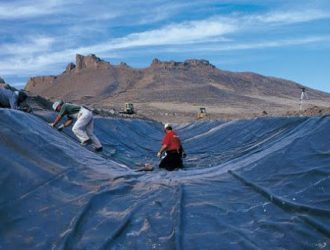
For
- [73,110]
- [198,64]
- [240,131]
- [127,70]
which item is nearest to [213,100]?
[127,70]

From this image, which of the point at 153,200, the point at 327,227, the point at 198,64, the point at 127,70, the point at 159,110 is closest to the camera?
the point at 327,227

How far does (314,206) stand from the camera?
14.1ft

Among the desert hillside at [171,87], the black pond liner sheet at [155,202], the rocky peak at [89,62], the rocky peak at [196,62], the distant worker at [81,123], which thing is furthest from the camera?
the rocky peak at [196,62]

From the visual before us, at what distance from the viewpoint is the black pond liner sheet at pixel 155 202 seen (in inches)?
151

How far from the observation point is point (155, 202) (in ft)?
15.4

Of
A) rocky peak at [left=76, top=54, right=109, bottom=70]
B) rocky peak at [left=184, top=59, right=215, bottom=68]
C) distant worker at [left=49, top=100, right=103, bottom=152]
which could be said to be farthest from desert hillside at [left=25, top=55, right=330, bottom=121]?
distant worker at [left=49, top=100, right=103, bottom=152]

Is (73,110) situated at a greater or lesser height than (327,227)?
greater

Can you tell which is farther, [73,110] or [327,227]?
[73,110]

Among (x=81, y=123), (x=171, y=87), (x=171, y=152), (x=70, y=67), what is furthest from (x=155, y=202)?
(x=70, y=67)

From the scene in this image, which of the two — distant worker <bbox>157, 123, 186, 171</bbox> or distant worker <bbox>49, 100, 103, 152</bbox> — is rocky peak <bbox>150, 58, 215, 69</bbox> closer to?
distant worker <bbox>49, 100, 103, 152</bbox>

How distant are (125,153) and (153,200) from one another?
270 inches

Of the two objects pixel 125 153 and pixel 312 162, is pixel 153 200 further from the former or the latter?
pixel 125 153

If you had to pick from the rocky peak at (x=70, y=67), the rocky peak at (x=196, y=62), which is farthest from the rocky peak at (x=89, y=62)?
the rocky peak at (x=196, y=62)

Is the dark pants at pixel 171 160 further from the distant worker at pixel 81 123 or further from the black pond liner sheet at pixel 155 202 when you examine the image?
the black pond liner sheet at pixel 155 202
